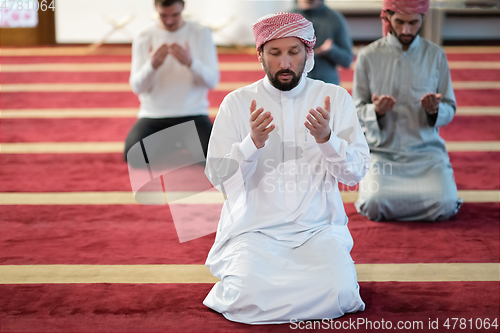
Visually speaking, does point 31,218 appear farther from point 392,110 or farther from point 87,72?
point 87,72

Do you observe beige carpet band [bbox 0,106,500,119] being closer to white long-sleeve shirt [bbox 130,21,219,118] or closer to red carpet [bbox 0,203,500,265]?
white long-sleeve shirt [bbox 130,21,219,118]

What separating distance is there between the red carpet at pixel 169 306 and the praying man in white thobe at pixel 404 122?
0.75 m

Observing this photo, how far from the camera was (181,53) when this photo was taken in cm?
364

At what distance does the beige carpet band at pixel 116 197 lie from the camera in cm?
324

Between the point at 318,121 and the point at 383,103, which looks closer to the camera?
the point at 318,121

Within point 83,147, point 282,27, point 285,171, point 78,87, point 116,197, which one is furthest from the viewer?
point 78,87

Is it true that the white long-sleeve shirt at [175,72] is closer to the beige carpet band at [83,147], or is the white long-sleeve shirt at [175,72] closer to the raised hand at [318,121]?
the beige carpet band at [83,147]

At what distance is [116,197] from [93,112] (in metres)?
2.20

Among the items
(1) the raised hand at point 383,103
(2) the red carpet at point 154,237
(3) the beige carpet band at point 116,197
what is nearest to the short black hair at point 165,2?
(3) the beige carpet band at point 116,197

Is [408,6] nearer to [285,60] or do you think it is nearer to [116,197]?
[285,60]

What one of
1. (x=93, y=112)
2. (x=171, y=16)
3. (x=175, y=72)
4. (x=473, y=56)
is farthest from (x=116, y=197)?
(x=473, y=56)

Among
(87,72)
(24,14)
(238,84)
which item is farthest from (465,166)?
(24,14)

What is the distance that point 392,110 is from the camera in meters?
3.11

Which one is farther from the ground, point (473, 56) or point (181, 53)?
point (181, 53)
